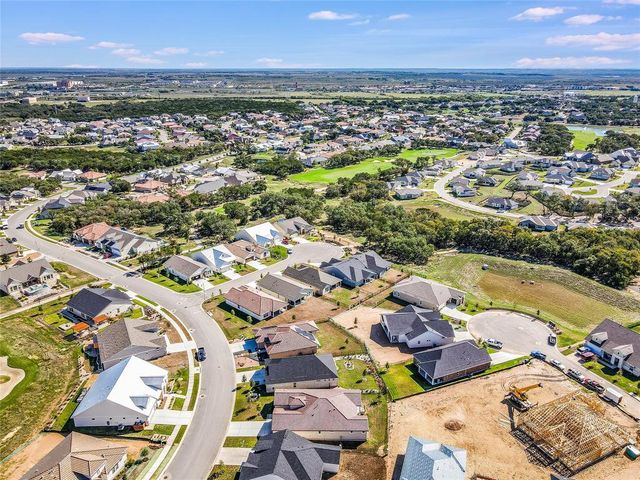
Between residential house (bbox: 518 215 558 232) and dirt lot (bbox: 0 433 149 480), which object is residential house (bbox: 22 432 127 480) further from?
residential house (bbox: 518 215 558 232)

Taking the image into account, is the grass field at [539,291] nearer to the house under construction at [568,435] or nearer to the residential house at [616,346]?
the residential house at [616,346]

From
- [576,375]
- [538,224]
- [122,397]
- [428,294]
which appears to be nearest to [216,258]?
[122,397]

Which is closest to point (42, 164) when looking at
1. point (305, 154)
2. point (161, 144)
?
point (161, 144)

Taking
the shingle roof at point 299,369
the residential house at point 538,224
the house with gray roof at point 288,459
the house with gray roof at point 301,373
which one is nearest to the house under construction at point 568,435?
the house with gray roof at point 288,459

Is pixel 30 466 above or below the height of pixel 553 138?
below

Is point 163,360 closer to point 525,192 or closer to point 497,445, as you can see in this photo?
point 497,445
